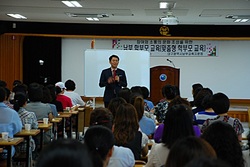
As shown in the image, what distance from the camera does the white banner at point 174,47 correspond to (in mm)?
12789

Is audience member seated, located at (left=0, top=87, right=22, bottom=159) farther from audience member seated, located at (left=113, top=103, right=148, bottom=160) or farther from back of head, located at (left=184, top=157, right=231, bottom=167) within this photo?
back of head, located at (left=184, top=157, right=231, bottom=167)

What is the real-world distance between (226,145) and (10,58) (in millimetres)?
10746

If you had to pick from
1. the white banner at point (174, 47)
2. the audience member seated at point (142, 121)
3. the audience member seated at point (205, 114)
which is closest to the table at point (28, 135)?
the audience member seated at point (142, 121)

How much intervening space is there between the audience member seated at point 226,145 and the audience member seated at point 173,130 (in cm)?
34

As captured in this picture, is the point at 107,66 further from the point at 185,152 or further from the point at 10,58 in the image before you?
the point at 185,152

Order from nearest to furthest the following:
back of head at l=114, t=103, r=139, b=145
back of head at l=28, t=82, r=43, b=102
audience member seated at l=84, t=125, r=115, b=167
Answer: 1. audience member seated at l=84, t=125, r=115, b=167
2. back of head at l=114, t=103, r=139, b=145
3. back of head at l=28, t=82, r=43, b=102

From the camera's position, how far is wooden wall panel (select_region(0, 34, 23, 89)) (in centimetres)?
1251

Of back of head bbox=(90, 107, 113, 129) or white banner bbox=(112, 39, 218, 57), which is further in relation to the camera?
white banner bbox=(112, 39, 218, 57)

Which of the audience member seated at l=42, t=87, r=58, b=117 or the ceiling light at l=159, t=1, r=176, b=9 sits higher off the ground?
the ceiling light at l=159, t=1, r=176, b=9

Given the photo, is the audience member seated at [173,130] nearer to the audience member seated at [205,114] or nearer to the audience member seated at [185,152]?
the audience member seated at [185,152]

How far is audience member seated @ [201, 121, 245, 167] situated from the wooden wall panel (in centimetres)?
1057

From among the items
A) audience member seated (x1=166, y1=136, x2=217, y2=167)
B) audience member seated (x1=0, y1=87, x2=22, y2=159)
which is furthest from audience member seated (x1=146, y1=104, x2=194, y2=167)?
audience member seated (x1=0, y1=87, x2=22, y2=159)

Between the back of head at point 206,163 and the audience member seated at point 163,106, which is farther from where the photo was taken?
the audience member seated at point 163,106

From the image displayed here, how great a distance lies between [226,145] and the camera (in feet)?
8.57
